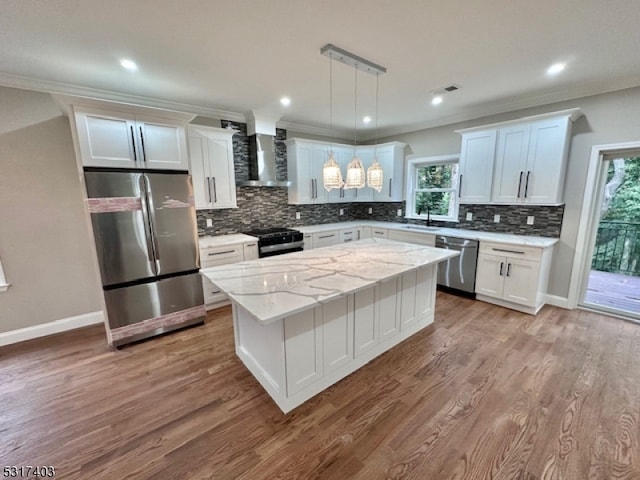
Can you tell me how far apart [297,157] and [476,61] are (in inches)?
110

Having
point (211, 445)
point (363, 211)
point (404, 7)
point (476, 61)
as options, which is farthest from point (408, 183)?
point (211, 445)

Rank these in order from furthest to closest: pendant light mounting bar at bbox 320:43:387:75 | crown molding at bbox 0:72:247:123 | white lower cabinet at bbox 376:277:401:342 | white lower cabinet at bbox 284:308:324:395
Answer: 1. crown molding at bbox 0:72:247:123
2. white lower cabinet at bbox 376:277:401:342
3. pendant light mounting bar at bbox 320:43:387:75
4. white lower cabinet at bbox 284:308:324:395

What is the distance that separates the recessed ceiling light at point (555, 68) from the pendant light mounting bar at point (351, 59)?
161 cm

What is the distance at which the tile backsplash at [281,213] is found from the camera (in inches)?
147

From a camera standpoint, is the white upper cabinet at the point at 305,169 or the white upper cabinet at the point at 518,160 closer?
the white upper cabinet at the point at 518,160

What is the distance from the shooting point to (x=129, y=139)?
265 cm

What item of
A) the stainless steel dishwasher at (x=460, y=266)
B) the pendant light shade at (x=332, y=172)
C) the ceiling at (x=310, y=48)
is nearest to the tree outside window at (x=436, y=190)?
the stainless steel dishwasher at (x=460, y=266)

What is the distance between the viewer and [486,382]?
2.25 m

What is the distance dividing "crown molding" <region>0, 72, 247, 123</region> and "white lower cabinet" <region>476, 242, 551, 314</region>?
4194 mm

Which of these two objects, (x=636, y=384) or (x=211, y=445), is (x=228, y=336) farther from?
(x=636, y=384)

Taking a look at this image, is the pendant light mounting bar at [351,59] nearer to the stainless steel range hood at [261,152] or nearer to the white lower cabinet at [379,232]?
the stainless steel range hood at [261,152]

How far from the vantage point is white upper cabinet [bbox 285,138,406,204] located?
4.66 m

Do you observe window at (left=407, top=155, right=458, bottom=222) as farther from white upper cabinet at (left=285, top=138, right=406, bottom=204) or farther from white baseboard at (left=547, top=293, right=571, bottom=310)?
white baseboard at (left=547, top=293, right=571, bottom=310)

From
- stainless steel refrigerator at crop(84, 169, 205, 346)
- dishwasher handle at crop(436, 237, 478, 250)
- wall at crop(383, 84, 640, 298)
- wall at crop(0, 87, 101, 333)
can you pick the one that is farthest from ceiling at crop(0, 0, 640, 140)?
dishwasher handle at crop(436, 237, 478, 250)
